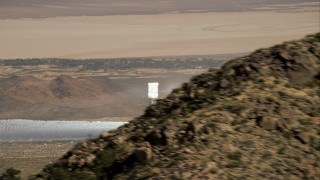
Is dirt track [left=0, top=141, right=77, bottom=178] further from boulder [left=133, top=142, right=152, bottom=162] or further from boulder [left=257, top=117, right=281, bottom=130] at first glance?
boulder [left=257, top=117, right=281, bottom=130]

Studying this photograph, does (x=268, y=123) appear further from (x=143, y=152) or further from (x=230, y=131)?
(x=143, y=152)

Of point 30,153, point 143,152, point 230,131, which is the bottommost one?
point 30,153

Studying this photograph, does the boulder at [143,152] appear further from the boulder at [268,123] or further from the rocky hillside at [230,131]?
the boulder at [268,123]

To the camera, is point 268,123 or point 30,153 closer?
point 268,123

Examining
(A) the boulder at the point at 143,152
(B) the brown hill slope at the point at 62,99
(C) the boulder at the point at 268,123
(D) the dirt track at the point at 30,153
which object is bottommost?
(B) the brown hill slope at the point at 62,99

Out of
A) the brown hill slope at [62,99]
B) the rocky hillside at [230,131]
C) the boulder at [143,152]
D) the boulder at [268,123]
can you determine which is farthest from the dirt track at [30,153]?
the boulder at [268,123]

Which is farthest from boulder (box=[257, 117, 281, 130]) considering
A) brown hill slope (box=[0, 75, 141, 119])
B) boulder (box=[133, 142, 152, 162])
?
brown hill slope (box=[0, 75, 141, 119])

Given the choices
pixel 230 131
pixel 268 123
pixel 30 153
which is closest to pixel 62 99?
pixel 30 153
